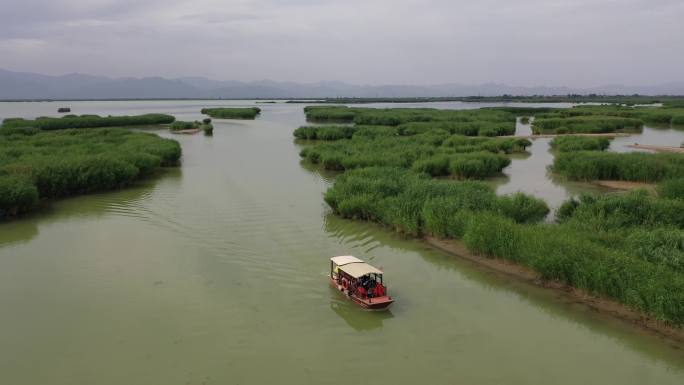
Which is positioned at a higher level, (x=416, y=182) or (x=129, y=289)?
(x=416, y=182)

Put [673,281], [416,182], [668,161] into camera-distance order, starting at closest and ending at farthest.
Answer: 1. [673,281]
2. [416,182]
3. [668,161]

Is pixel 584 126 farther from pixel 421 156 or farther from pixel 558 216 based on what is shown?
pixel 558 216

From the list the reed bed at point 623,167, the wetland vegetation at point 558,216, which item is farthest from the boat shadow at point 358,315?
the reed bed at point 623,167

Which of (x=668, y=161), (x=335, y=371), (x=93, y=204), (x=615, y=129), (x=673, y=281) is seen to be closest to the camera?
(x=335, y=371)

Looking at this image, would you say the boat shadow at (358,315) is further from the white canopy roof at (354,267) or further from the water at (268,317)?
the white canopy roof at (354,267)

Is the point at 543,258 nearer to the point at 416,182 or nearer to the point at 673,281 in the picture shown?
the point at 673,281

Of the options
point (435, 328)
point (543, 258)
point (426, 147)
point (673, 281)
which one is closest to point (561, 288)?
point (543, 258)

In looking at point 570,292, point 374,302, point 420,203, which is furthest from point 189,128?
point 570,292

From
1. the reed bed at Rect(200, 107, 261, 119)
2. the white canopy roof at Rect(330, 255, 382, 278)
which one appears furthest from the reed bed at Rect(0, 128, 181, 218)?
the reed bed at Rect(200, 107, 261, 119)
